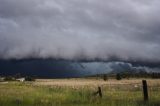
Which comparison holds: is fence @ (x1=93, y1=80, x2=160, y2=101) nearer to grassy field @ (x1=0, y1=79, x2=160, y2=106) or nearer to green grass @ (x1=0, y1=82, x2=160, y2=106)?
grassy field @ (x1=0, y1=79, x2=160, y2=106)

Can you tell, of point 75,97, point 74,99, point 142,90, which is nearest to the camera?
point 74,99

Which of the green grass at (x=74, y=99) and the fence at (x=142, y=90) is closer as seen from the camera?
the green grass at (x=74, y=99)

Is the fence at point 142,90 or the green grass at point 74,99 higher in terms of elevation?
Answer: the fence at point 142,90

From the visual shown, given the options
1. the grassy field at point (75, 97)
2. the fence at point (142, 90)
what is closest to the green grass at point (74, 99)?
the grassy field at point (75, 97)

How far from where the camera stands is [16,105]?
22719 millimetres

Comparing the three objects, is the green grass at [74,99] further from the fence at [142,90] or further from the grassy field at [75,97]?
the fence at [142,90]

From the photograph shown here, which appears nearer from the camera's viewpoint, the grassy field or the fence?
the grassy field

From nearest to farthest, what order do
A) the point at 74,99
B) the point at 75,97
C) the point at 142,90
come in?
the point at 74,99, the point at 75,97, the point at 142,90

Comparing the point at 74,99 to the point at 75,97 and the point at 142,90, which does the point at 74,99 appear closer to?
the point at 75,97

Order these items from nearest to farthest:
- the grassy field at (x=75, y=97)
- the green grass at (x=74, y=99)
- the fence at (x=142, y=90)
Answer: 1. the green grass at (x=74, y=99)
2. the grassy field at (x=75, y=97)
3. the fence at (x=142, y=90)

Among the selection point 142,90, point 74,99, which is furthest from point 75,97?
point 142,90

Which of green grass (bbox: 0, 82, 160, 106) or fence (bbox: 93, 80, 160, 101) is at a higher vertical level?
fence (bbox: 93, 80, 160, 101)

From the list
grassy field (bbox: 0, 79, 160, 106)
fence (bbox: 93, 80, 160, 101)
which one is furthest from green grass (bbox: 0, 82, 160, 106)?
fence (bbox: 93, 80, 160, 101)

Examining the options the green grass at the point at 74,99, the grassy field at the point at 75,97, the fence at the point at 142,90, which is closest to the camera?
the green grass at the point at 74,99
